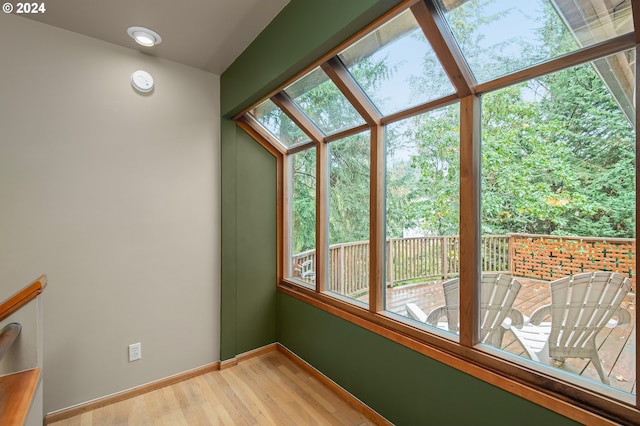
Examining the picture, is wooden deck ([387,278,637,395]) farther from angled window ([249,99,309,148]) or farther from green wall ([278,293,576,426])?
angled window ([249,99,309,148])

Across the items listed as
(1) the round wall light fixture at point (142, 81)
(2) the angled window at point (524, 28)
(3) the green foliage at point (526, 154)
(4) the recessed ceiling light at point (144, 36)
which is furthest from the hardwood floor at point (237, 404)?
(4) the recessed ceiling light at point (144, 36)

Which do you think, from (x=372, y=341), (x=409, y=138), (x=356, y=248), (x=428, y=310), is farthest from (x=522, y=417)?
(x=409, y=138)

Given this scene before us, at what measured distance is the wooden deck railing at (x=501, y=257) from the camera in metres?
1.12

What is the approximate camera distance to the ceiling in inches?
68.6

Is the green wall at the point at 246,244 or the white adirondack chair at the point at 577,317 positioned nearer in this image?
the white adirondack chair at the point at 577,317

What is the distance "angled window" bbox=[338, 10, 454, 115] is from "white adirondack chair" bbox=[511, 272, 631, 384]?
1073 mm

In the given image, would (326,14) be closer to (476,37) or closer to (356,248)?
(476,37)

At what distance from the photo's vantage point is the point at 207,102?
2568mm

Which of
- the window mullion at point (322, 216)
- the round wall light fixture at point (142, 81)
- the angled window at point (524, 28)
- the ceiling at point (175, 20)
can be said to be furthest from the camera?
the window mullion at point (322, 216)

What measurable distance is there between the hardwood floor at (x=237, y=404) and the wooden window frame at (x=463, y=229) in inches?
25.0

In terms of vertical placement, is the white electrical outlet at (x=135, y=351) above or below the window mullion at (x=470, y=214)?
below

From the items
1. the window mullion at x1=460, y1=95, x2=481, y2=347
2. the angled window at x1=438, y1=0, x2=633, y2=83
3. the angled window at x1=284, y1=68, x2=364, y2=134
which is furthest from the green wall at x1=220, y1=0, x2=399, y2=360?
the window mullion at x1=460, y1=95, x2=481, y2=347

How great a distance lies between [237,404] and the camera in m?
2.12

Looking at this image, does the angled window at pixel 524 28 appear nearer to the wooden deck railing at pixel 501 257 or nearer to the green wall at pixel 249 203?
the wooden deck railing at pixel 501 257
